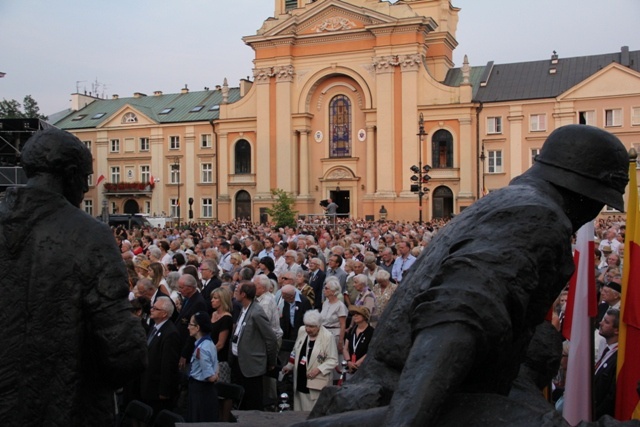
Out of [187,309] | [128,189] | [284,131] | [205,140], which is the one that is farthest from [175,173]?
[187,309]

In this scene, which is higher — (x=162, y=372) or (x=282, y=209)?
(x=282, y=209)

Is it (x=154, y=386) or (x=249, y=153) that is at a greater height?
(x=249, y=153)

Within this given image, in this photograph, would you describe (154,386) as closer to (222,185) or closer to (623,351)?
(623,351)

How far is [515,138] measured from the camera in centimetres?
4750

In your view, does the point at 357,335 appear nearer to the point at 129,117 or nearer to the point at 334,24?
the point at 334,24

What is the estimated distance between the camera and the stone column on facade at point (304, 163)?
51.1 meters

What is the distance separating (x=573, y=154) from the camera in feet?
5.99

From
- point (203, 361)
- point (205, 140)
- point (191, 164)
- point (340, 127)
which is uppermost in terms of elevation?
point (340, 127)

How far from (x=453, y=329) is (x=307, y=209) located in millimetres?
49291

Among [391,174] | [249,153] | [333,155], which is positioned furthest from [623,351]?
[249,153]

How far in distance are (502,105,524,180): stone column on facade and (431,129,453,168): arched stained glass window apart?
3938mm

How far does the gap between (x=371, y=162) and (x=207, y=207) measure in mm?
15324

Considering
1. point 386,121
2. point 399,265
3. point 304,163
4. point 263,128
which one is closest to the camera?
point 399,265

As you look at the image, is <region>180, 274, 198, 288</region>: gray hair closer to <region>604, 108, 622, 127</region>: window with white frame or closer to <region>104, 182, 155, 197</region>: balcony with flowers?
<region>604, 108, 622, 127</region>: window with white frame
